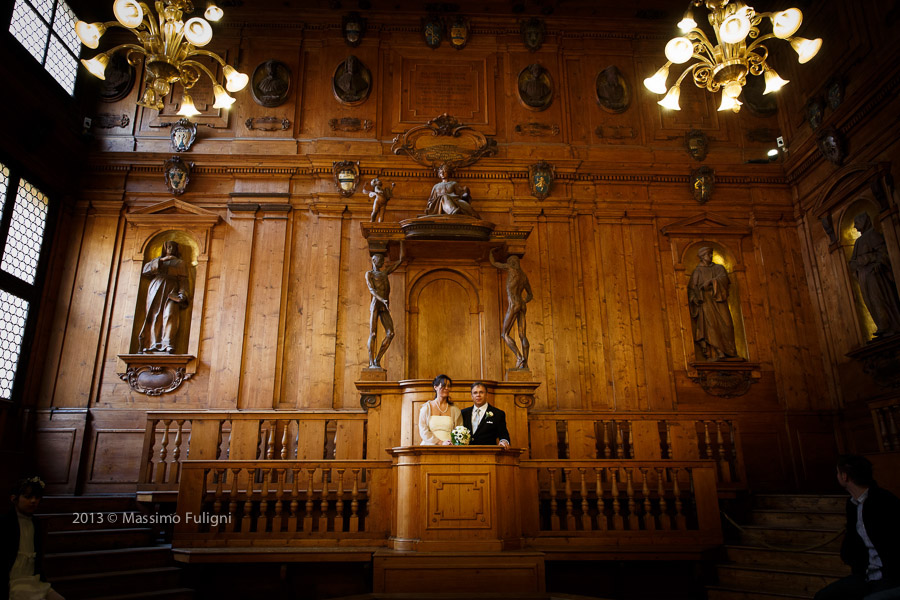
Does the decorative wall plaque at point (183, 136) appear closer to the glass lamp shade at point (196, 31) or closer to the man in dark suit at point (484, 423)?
the glass lamp shade at point (196, 31)

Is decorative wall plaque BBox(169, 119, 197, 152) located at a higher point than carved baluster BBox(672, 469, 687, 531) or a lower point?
higher

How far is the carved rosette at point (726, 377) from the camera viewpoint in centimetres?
888

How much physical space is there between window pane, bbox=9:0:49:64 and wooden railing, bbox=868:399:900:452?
10.8 meters

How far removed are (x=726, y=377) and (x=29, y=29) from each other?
10.5 metres

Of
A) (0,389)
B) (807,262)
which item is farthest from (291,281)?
(807,262)

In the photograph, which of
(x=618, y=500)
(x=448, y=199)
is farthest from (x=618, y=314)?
(x=618, y=500)

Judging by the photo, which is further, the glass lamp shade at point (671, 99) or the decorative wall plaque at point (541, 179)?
the decorative wall plaque at point (541, 179)

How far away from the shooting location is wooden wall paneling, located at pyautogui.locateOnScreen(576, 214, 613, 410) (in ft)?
29.0

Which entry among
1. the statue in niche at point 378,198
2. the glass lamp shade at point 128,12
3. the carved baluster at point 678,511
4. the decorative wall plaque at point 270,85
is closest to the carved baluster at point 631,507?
the carved baluster at point 678,511

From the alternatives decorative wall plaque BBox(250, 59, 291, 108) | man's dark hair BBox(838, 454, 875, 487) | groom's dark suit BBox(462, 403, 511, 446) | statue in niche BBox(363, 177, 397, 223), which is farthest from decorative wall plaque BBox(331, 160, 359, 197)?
man's dark hair BBox(838, 454, 875, 487)

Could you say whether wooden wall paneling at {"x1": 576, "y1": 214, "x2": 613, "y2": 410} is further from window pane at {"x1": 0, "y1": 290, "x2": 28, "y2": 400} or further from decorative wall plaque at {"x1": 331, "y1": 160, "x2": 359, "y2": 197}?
window pane at {"x1": 0, "y1": 290, "x2": 28, "y2": 400}

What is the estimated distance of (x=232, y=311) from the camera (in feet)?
29.4

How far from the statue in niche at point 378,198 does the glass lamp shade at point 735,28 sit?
5.15m

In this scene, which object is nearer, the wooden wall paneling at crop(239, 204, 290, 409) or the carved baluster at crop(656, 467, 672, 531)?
the carved baluster at crop(656, 467, 672, 531)
